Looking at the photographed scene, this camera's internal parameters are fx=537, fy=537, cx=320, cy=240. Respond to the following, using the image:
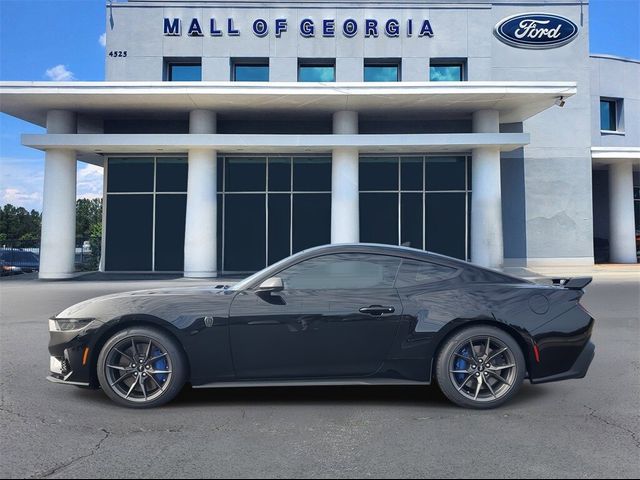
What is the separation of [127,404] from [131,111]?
679 inches

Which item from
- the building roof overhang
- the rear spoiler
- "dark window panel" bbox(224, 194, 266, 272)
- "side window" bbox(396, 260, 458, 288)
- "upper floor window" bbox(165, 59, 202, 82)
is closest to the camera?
"side window" bbox(396, 260, 458, 288)

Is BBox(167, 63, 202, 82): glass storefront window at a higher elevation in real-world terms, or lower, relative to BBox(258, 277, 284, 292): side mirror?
higher

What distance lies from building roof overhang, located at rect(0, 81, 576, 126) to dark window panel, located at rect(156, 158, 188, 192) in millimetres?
2698

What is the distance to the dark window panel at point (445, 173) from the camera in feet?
71.6

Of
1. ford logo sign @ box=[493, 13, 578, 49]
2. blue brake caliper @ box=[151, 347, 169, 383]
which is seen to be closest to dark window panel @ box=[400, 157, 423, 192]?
ford logo sign @ box=[493, 13, 578, 49]

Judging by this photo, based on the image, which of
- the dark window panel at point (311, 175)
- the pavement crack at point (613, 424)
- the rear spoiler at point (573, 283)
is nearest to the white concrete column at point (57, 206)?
the dark window panel at point (311, 175)

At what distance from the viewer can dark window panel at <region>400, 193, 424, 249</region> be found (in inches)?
864

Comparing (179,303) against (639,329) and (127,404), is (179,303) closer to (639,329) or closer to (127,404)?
(127,404)

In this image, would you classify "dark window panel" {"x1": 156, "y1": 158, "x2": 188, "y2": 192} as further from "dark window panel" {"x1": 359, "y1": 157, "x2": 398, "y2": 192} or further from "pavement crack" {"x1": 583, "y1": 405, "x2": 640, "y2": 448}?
"pavement crack" {"x1": 583, "y1": 405, "x2": 640, "y2": 448}

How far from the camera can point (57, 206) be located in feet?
61.4

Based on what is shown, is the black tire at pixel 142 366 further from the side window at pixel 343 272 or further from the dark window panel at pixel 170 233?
the dark window panel at pixel 170 233

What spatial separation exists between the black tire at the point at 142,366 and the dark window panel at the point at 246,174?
1742 cm

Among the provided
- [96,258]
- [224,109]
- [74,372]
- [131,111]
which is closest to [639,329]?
[74,372]

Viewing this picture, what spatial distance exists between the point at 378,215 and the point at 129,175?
10.3 m
